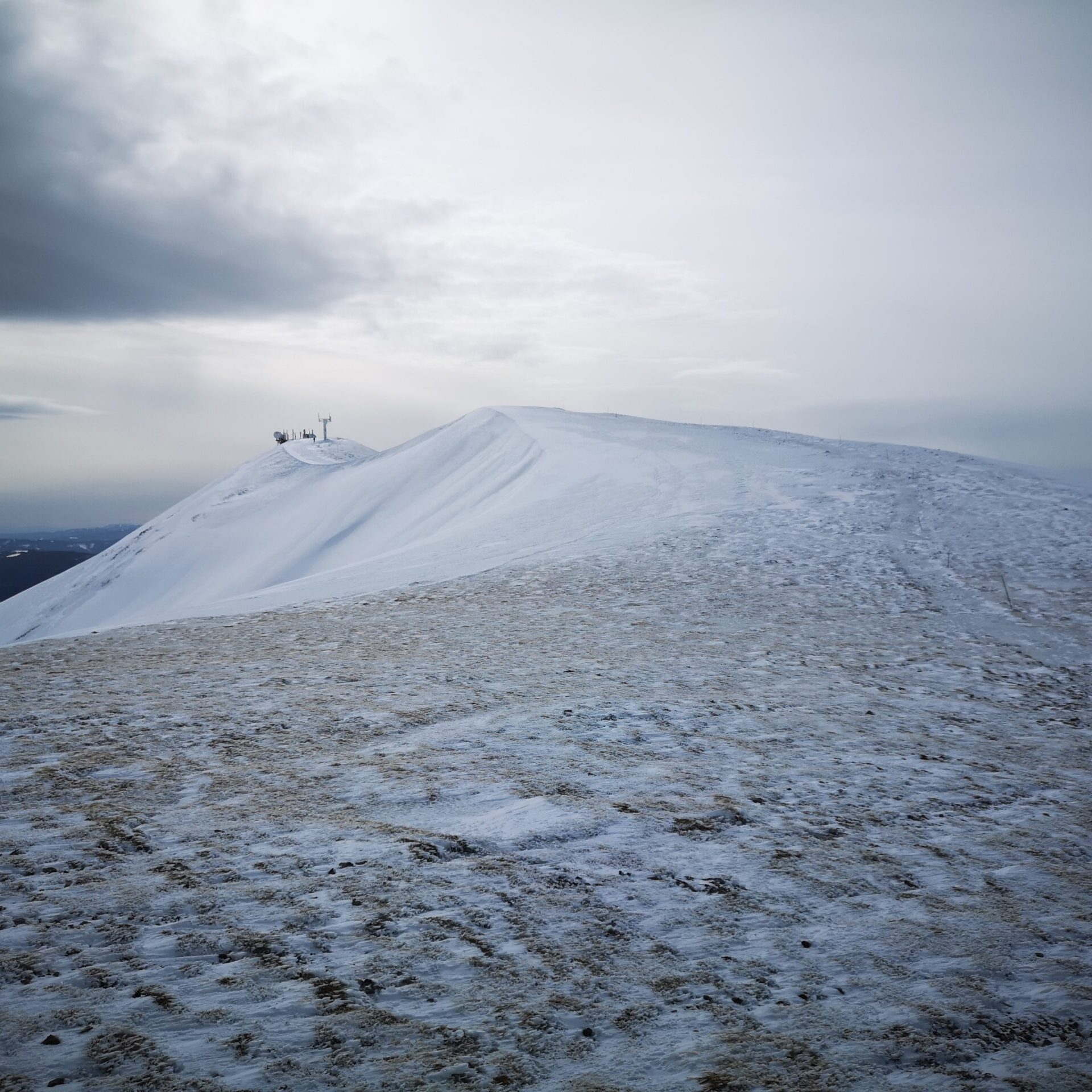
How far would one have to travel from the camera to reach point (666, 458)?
1153 inches

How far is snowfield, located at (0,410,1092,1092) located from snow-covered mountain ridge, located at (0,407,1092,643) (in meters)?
3.50

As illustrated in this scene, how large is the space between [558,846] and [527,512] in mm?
18006

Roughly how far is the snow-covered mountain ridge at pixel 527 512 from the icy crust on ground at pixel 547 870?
6.97 meters

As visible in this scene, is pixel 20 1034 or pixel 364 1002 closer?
pixel 20 1034

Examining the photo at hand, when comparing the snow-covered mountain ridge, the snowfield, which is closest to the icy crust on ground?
the snowfield

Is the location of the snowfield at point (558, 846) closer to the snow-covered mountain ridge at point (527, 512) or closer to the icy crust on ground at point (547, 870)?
the icy crust on ground at point (547, 870)

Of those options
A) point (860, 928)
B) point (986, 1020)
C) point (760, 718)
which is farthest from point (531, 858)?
point (760, 718)

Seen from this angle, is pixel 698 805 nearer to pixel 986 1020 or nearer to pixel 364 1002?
pixel 986 1020

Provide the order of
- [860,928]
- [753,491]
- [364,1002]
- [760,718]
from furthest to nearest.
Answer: [753,491] < [760,718] < [860,928] < [364,1002]

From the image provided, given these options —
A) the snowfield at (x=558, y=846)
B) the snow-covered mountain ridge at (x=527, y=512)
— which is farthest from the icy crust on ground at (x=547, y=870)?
the snow-covered mountain ridge at (x=527, y=512)

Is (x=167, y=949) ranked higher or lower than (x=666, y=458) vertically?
lower

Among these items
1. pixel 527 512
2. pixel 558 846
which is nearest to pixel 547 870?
pixel 558 846

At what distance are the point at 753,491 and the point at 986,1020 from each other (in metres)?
21.1

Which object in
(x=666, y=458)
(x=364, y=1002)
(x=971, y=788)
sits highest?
(x=666, y=458)
